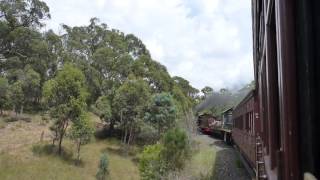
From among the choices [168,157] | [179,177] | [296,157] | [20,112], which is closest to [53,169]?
[168,157]

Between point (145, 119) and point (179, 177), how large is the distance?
52.8ft

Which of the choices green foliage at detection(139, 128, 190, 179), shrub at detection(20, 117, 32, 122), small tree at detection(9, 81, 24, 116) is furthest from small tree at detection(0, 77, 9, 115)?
green foliage at detection(139, 128, 190, 179)

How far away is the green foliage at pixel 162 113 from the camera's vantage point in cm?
3550

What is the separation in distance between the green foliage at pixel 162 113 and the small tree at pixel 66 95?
5.95 metres

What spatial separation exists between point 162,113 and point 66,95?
25.1 ft

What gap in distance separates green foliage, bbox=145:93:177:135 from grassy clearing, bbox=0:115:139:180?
3.39m

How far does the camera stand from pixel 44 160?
101 ft

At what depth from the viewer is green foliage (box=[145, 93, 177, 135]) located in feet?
116

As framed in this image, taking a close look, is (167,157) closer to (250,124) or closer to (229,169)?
(229,169)

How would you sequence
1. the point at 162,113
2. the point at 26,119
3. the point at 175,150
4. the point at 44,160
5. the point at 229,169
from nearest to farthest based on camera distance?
1. the point at 229,169
2. the point at 175,150
3. the point at 44,160
4. the point at 162,113
5. the point at 26,119

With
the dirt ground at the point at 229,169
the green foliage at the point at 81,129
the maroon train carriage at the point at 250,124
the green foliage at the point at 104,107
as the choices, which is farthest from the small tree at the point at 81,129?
the maroon train carriage at the point at 250,124

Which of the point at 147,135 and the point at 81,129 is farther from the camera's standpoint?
the point at 147,135

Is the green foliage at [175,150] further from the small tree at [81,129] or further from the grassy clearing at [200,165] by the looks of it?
the small tree at [81,129]

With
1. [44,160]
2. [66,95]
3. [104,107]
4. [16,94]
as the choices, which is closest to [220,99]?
[104,107]
